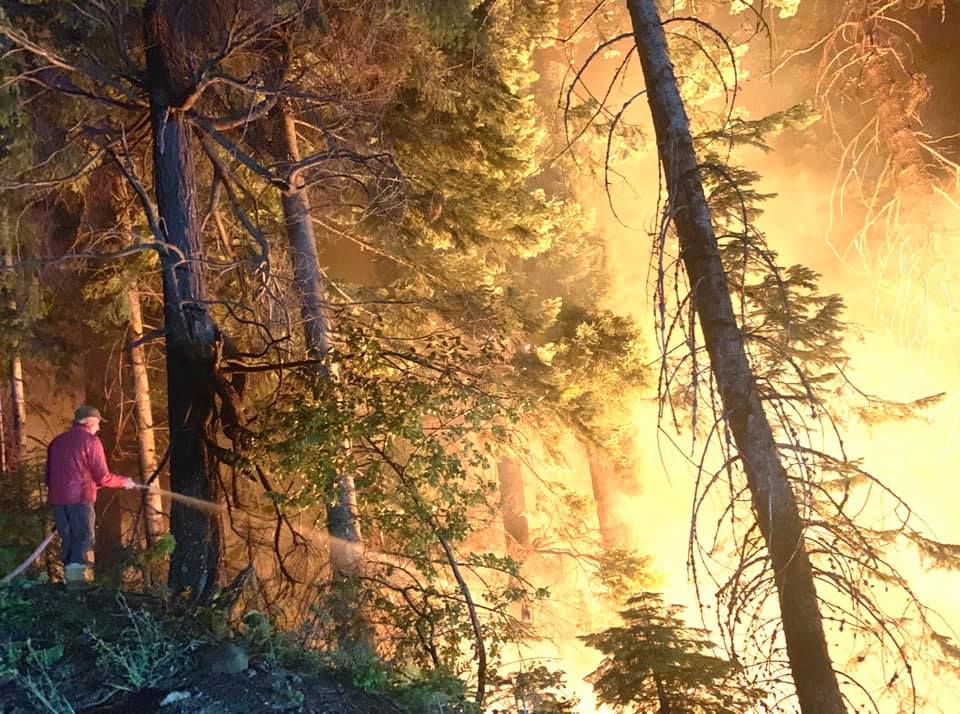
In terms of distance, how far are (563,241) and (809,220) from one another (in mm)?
8159

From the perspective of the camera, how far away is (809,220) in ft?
62.3

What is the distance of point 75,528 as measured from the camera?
686 centimetres

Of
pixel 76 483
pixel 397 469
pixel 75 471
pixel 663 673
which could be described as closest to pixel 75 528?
pixel 76 483

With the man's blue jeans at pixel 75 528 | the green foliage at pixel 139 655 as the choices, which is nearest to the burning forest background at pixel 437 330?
the man's blue jeans at pixel 75 528

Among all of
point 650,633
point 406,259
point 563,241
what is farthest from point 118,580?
point 563,241

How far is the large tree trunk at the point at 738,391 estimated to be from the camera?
4301 mm

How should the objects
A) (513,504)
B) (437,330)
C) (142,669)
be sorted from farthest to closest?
(513,504), (437,330), (142,669)

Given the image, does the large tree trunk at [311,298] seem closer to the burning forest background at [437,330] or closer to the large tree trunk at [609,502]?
the burning forest background at [437,330]

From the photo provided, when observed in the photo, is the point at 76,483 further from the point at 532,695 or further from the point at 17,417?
the point at 17,417

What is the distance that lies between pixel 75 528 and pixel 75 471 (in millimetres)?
521

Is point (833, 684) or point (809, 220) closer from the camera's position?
point (833, 684)

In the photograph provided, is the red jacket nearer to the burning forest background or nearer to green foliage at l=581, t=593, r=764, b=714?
the burning forest background

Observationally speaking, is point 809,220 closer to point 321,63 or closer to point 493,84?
point 493,84

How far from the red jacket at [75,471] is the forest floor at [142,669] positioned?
1420mm
